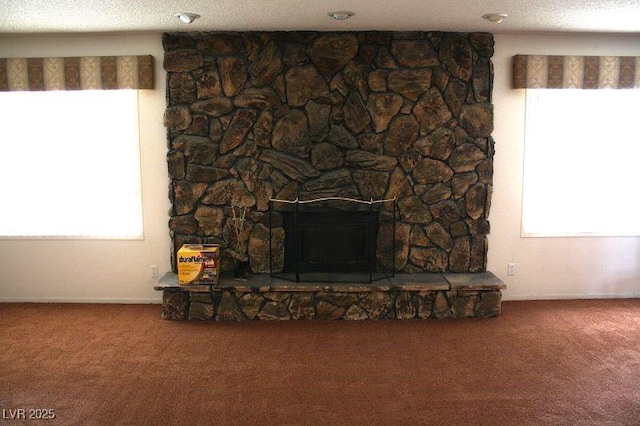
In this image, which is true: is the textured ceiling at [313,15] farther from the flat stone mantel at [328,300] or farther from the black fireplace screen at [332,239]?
the flat stone mantel at [328,300]

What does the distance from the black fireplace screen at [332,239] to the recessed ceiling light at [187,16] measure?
152 centimetres

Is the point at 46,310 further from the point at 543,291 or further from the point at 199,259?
the point at 543,291

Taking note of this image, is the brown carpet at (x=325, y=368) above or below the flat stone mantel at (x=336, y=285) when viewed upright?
below

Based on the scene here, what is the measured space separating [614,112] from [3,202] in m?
5.38

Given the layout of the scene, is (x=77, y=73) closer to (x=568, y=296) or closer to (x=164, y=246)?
(x=164, y=246)

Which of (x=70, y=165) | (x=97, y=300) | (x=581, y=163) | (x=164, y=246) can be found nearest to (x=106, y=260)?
(x=97, y=300)

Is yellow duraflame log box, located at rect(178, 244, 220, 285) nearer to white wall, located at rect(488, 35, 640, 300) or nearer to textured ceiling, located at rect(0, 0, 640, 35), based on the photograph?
textured ceiling, located at rect(0, 0, 640, 35)

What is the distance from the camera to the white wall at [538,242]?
459 cm

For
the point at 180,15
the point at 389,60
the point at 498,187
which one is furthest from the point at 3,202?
the point at 498,187

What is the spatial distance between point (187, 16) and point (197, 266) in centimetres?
185

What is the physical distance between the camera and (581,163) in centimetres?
480

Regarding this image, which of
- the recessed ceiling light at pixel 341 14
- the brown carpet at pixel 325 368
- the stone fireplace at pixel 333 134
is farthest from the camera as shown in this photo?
the stone fireplace at pixel 333 134

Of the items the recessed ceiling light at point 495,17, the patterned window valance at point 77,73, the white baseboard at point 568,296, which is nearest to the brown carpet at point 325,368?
the white baseboard at point 568,296

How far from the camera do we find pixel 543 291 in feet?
16.0
